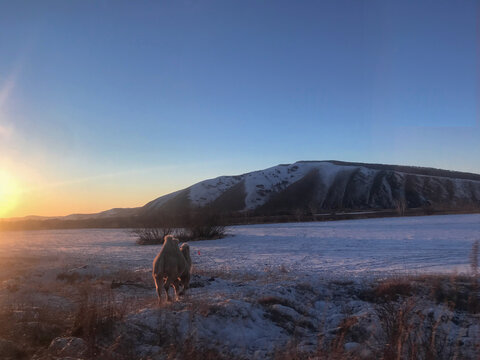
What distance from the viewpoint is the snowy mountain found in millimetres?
116206

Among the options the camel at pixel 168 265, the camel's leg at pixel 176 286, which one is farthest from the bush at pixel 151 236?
the camel at pixel 168 265

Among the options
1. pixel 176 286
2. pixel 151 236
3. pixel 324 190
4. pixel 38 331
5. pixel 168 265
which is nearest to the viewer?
pixel 38 331

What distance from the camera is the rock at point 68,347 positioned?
5.26 metres

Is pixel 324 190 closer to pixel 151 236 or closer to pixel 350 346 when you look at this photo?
pixel 151 236

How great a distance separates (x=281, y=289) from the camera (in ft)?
33.2

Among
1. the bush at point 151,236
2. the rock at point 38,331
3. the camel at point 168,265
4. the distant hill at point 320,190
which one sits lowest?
the bush at point 151,236

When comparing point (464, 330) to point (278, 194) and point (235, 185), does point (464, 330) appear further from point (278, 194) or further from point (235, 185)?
point (235, 185)

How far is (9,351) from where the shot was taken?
5320 millimetres

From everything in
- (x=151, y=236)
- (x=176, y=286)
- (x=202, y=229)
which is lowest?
(x=151, y=236)

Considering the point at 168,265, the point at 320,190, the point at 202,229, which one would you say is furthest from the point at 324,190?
the point at 168,265

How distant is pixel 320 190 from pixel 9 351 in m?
138

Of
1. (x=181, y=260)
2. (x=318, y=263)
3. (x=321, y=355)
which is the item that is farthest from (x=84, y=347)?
(x=318, y=263)

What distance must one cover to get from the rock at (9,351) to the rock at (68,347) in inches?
16.4

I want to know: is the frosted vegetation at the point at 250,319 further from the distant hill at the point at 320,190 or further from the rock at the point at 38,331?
the distant hill at the point at 320,190
